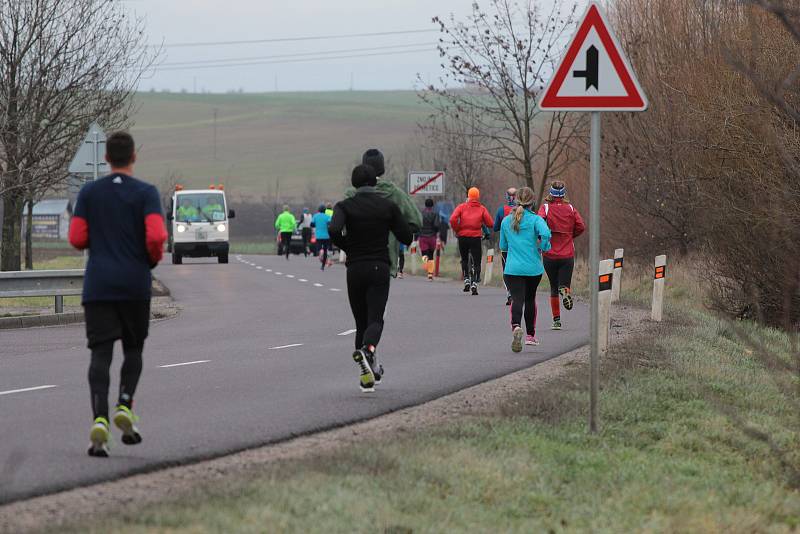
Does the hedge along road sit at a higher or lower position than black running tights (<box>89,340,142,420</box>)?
lower

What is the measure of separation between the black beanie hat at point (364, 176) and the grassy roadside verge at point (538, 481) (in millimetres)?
2171

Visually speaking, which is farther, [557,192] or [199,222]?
[199,222]

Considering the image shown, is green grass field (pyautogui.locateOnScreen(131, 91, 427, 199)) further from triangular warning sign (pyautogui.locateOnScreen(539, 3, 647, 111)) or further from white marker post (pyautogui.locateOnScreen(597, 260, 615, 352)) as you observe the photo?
triangular warning sign (pyautogui.locateOnScreen(539, 3, 647, 111))

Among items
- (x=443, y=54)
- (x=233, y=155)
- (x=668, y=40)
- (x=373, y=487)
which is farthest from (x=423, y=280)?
(x=233, y=155)

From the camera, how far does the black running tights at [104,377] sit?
24.7 ft

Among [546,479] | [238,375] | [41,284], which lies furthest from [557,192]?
[546,479]

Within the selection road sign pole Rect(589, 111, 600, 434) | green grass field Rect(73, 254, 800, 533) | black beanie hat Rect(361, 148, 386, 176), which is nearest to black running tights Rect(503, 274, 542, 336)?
black beanie hat Rect(361, 148, 386, 176)

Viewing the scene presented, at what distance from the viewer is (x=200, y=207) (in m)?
43.4

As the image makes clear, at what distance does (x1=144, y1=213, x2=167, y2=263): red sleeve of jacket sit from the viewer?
760 centimetres

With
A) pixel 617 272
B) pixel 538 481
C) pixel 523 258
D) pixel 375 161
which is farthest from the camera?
pixel 617 272

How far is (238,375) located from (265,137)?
496 feet

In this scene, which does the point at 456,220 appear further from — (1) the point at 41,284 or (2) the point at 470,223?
(1) the point at 41,284

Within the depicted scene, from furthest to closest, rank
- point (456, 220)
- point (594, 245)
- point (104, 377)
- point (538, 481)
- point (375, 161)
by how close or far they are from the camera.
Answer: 1. point (456, 220)
2. point (375, 161)
3. point (594, 245)
4. point (104, 377)
5. point (538, 481)

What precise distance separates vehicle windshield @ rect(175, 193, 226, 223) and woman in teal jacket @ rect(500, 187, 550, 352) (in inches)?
1152
